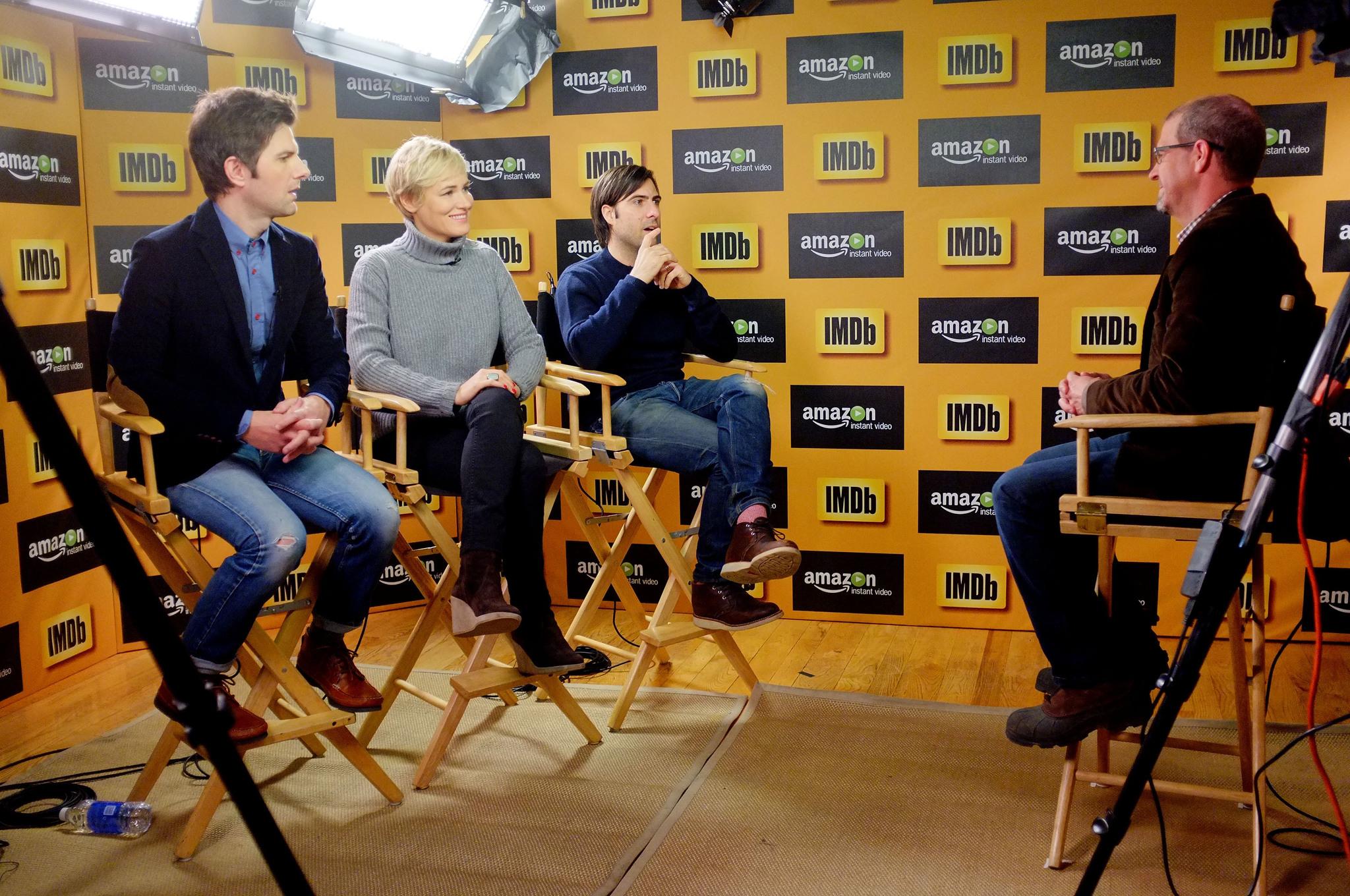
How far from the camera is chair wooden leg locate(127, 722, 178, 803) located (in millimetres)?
2404

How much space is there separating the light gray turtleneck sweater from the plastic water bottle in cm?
105

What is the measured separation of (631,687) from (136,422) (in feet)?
4.59

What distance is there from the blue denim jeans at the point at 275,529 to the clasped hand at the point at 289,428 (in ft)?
0.21

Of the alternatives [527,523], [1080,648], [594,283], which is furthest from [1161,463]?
[594,283]

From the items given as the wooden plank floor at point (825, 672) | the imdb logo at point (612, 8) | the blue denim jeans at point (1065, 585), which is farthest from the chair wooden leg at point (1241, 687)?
the imdb logo at point (612, 8)

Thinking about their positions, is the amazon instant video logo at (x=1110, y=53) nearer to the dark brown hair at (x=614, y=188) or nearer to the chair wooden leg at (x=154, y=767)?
the dark brown hair at (x=614, y=188)

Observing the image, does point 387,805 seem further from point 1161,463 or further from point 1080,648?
point 1161,463

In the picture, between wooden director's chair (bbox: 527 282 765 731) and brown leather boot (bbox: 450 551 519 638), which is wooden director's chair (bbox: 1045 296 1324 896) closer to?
wooden director's chair (bbox: 527 282 765 731)

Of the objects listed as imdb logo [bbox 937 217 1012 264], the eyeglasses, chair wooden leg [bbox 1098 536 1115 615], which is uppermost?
the eyeglasses

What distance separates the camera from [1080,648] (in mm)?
2221

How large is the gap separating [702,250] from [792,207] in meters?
0.34

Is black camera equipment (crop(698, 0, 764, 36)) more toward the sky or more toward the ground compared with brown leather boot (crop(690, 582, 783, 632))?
more toward the sky

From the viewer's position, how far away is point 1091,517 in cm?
218

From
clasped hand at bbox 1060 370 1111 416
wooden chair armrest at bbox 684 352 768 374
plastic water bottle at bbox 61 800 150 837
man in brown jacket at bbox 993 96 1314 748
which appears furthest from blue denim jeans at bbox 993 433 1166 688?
plastic water bottle at bbox 61 800 150 837
